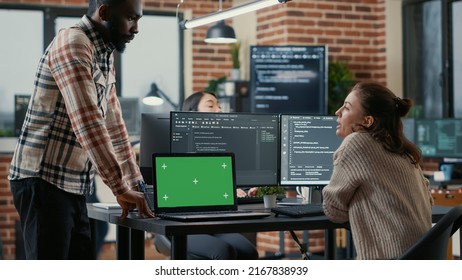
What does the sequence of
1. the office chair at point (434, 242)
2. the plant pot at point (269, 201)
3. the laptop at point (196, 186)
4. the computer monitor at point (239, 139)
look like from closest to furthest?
the office chair at point (434, 242), the laptop at point (196, 186), the plant pot at point (269, 201), the computer monitor at point (239, 139)

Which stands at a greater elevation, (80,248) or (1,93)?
(1,93)

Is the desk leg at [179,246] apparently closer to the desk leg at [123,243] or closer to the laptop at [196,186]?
the laptop at [196,186]

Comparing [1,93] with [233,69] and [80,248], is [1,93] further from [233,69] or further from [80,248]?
[80,248]

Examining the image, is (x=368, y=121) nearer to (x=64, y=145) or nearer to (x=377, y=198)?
(x=377, y=198)

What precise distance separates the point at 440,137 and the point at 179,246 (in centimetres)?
419

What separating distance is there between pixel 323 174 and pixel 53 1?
14.4 ft

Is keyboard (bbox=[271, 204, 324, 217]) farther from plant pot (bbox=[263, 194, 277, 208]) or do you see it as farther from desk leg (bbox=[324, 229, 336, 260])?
desk leg (bbox=[324, 229, 336, 260])

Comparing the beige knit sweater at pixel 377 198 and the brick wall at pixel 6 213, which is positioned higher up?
the beige knit sweater at pixel 377 198

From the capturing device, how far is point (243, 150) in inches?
142

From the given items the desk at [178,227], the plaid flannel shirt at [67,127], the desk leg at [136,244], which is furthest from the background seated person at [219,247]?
the plaid flannel shirt at [67,127]

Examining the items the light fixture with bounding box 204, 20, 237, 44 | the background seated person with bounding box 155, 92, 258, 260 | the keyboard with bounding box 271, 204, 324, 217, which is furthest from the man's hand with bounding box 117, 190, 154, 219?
the light fixture with bounding box 204, 20, 237, 44

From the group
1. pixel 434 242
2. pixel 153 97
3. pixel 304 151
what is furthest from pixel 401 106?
pixel 153 97

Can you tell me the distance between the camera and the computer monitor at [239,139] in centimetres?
353

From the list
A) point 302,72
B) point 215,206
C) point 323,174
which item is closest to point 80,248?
point 215,206
